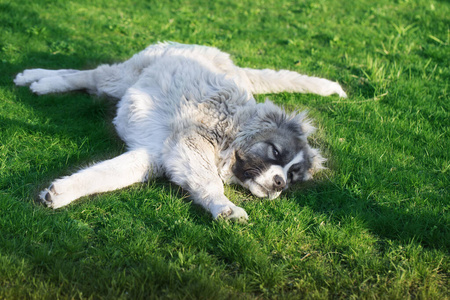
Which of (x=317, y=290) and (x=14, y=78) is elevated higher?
(x=317, y=290)

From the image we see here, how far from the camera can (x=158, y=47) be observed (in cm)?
527

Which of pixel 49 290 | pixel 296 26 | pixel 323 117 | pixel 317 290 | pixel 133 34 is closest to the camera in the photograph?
pixel 49 290

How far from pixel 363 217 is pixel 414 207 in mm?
531

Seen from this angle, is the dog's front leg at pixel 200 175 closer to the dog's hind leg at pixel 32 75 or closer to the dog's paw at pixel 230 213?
the dog's paw at pixel 230 213

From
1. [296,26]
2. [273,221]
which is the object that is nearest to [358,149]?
[273,221]

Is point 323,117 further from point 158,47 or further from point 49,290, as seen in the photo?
point 49,290

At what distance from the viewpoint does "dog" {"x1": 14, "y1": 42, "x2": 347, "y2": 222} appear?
3.64 metres

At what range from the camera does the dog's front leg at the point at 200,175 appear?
3381mm

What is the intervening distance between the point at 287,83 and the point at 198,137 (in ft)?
6.46

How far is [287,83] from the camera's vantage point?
5.44 meters

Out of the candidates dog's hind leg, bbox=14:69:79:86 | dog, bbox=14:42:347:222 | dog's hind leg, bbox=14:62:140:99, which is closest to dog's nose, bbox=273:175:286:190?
dog, bbox=14:42:347:222

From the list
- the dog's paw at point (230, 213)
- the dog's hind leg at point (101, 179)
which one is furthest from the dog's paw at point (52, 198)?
the dog's paw at point (230, 213)

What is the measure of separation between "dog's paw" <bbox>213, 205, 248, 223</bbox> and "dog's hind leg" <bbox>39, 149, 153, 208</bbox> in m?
0.90

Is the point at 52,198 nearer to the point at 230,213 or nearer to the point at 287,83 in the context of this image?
the point at 230,213
